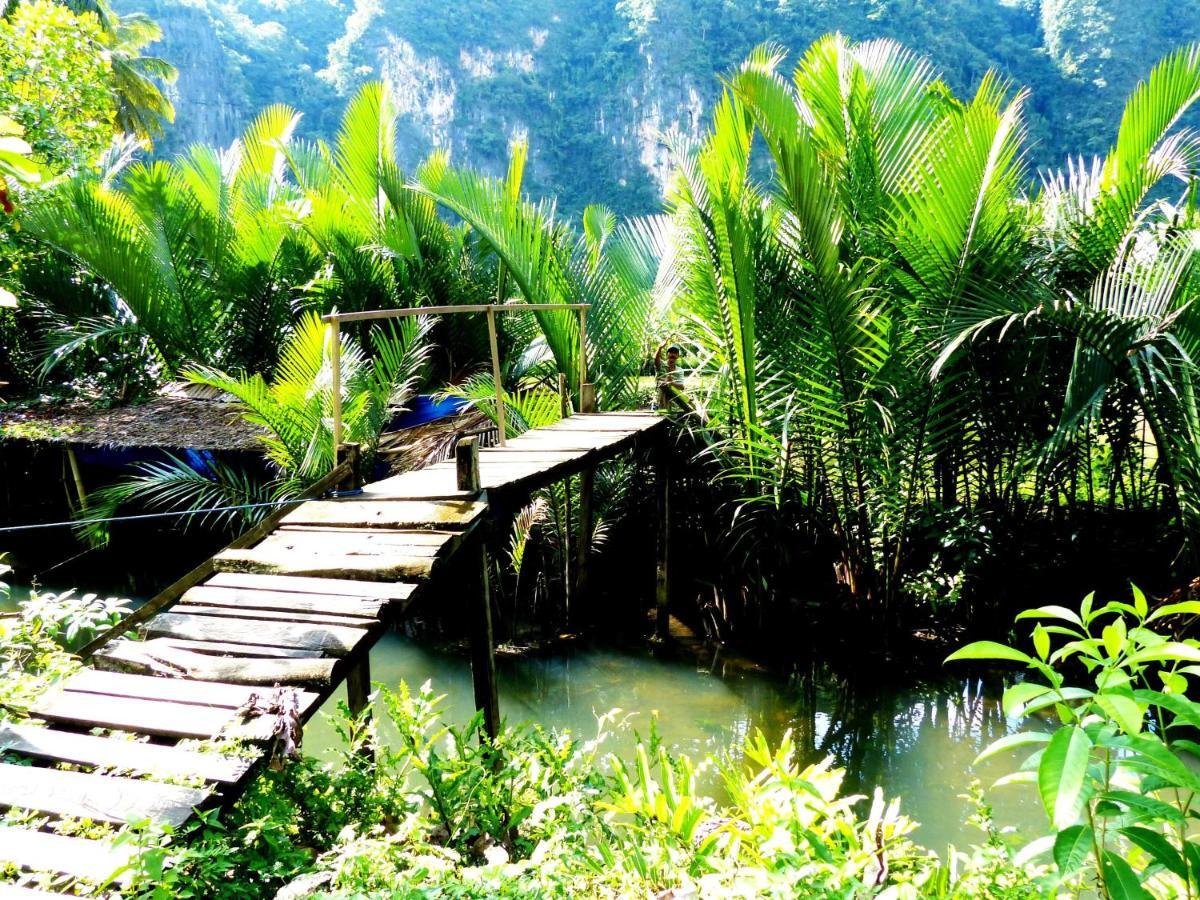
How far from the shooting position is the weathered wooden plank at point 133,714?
2.21 metres

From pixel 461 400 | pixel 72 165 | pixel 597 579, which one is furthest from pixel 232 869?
pixel 72 165

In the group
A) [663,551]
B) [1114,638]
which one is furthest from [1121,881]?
[663,551]

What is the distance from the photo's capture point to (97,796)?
1.96 metres

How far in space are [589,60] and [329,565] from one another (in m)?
30.5

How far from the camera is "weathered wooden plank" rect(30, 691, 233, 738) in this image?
7.27 feet

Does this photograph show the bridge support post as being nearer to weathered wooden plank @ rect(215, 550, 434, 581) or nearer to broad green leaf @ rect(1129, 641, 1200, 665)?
weathered wooden plank @ rect(215, 550, 434, 581)

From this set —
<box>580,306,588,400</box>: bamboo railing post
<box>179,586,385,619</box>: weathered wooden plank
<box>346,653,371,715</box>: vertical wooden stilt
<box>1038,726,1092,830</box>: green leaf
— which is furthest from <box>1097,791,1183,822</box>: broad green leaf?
<box>580,306,588,400</box>: bamboo railing post

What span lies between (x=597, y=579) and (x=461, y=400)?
71.6 inches

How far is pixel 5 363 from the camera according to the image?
851cm

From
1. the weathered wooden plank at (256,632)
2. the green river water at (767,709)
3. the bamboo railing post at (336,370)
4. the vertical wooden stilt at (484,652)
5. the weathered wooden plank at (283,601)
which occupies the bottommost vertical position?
the green river water at (767,709)

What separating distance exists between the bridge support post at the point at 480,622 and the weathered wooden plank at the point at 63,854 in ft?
5.87

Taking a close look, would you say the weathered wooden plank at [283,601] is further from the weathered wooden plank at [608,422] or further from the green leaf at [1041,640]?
the weathered wooden plank at [608,422]

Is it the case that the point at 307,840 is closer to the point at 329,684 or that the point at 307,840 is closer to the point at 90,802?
the point at 329,684

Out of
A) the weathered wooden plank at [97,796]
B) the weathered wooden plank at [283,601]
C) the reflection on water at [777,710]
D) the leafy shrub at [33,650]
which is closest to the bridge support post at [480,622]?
the weathered wooden plank at [283,601]
